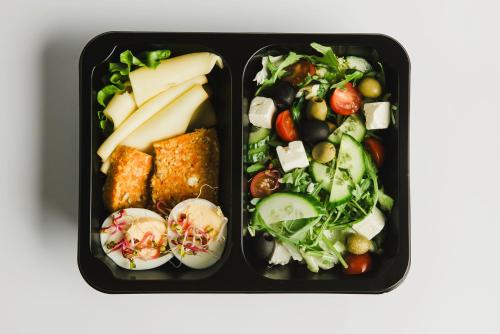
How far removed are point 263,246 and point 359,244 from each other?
1.43 ft

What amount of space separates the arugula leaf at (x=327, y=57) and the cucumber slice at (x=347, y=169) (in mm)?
330

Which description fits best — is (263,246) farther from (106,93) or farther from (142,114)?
(106,93)

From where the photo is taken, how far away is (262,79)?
2510 millimetres

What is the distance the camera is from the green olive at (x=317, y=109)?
2445 millimetres

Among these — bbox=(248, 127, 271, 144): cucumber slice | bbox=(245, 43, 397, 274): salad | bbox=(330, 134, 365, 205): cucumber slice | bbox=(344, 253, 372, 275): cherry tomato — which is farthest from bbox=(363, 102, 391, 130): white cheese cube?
bbox=(344, 253, 372, 275): cherry tomato

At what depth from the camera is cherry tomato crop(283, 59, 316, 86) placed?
8.34 feet

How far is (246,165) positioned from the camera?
8.21ft

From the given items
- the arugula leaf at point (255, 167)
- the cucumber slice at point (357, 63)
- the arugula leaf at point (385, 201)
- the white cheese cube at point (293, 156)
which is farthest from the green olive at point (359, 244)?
the cucumber slice at point (357, 63)
